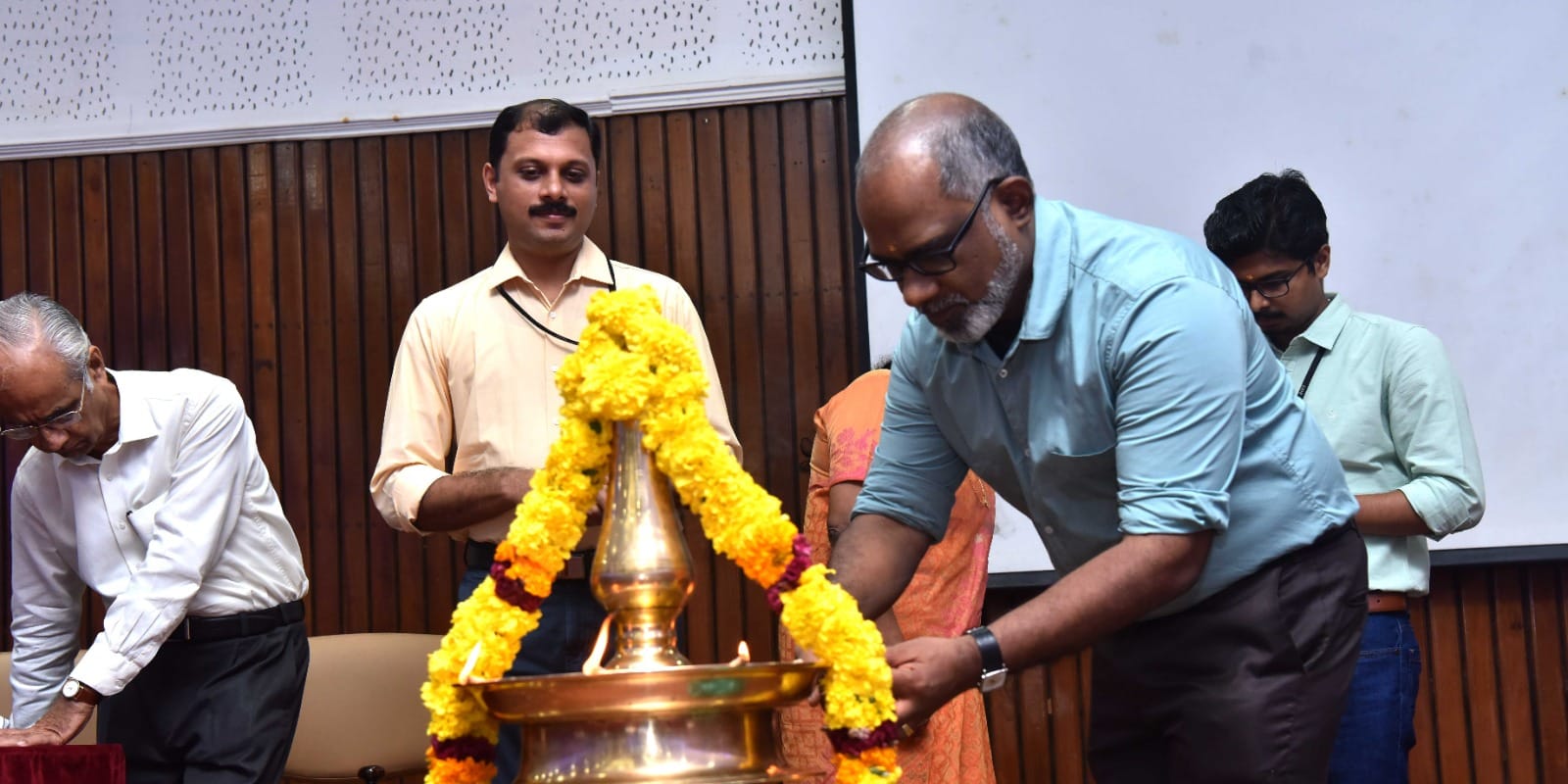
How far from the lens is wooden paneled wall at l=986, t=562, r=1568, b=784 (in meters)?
3.92

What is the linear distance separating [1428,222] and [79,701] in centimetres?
328

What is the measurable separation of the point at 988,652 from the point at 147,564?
5.88ft

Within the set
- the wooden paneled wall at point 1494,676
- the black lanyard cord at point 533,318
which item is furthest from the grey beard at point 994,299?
the wooden paneled wall at point 1494,676

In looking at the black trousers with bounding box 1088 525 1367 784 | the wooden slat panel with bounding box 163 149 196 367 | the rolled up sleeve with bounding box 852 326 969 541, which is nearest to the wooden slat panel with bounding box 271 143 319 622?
the wooden slat panel with bounding box 163 149 196 367

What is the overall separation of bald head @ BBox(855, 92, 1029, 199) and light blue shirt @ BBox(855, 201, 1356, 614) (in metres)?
0.15

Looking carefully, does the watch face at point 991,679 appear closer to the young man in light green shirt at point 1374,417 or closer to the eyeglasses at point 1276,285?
the young man in light green shirt at point 1374,417

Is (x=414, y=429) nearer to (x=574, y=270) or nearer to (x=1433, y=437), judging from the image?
(x=574, y=270)

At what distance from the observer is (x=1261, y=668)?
1.97 meters

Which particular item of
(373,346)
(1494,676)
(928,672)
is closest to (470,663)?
(928,672)

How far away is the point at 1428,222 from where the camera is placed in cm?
391

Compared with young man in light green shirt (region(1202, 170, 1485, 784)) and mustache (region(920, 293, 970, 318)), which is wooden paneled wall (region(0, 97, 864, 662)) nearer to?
young man in light green shirt (region(1202, 170, 1485, 784))

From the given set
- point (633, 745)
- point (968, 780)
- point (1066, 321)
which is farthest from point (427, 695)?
point (968, 780)

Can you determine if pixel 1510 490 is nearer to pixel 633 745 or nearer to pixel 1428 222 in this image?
pixel 1428 222

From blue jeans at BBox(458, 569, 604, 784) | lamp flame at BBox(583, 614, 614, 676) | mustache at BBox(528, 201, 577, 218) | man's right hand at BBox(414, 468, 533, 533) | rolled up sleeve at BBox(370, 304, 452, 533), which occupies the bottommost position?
blue jeans at BBox(458, 569, 604, 784)
